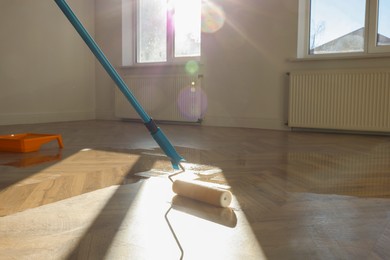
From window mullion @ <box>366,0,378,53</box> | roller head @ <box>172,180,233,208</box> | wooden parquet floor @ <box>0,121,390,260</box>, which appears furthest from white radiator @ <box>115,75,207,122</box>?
roller head @ <box>172,180,233,208</box>

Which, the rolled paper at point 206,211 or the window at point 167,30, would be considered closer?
the rolled paper at point 206,211

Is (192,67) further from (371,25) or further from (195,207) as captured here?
(195,207)

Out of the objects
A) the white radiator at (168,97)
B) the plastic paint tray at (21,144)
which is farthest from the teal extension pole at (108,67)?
the white radiator at (168,97)

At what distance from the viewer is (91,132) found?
3.72m

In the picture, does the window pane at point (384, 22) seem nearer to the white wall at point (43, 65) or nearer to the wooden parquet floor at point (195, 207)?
the wooden parquet floor at point (195, 207)

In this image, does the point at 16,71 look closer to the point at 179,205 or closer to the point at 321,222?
the point at 179,205

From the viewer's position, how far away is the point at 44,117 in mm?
4840

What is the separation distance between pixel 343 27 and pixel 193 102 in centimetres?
169

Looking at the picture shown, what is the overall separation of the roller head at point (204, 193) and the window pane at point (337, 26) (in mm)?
2956

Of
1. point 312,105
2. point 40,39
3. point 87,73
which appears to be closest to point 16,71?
point 40,39

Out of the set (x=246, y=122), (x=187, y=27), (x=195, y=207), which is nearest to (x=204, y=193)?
(x=195, y=207)

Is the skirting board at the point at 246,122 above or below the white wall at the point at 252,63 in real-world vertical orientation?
below

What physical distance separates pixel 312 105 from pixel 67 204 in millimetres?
2945

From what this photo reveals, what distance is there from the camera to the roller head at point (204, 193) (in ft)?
4.24
